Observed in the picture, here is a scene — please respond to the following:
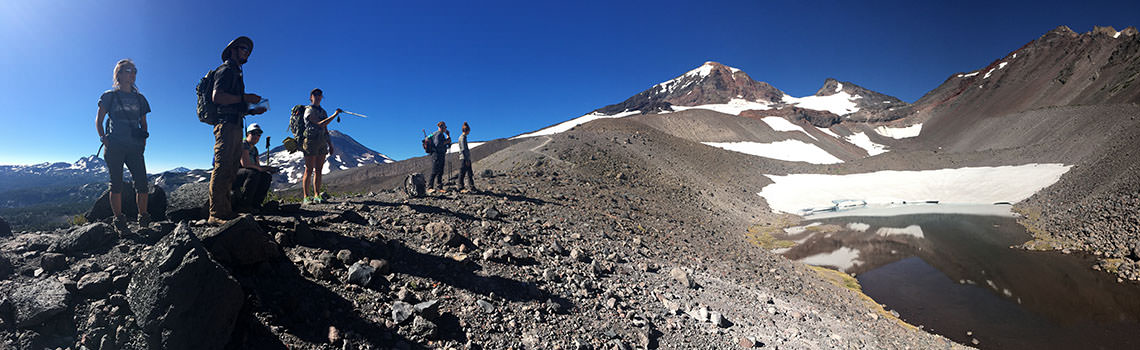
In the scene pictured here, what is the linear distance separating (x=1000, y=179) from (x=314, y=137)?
116 ft

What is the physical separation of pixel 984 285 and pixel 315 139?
1561 centimetres

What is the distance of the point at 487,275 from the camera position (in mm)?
4859

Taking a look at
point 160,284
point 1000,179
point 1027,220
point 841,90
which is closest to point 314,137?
point 160,284

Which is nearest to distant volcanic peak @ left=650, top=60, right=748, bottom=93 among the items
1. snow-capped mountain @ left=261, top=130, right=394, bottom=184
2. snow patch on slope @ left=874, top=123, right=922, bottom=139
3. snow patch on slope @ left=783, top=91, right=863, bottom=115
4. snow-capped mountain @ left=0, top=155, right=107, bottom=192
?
snow patch on slope @ left=783, top=91, right=863, bottom=115

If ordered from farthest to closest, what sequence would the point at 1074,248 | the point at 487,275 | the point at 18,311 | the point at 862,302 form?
the point at 1074,248 < the point at 862,302 < the point at 487,275 < the point at 18,311

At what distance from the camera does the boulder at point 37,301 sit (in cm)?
246

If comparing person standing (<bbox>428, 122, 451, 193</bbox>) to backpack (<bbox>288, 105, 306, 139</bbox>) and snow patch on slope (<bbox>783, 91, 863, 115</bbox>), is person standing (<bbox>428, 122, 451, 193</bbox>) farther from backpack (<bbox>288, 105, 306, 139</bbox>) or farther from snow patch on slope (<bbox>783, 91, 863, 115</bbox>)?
snow patch on slope (<bbox>783, 91, 863, 115</bbox>)

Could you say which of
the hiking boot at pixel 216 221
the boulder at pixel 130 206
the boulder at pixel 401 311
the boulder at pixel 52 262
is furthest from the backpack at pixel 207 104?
the boulder at pixel 401 311

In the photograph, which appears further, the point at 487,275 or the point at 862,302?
the point at 862,302

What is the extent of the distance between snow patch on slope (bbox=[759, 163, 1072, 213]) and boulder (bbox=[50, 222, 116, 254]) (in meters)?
22.2

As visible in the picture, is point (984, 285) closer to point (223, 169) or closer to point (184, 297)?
point (184, 297)

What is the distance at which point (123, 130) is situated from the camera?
14.8ft

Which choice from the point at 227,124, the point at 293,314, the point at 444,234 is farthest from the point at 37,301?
the point at 444,234

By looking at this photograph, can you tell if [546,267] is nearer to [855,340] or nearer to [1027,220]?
[855,340]
